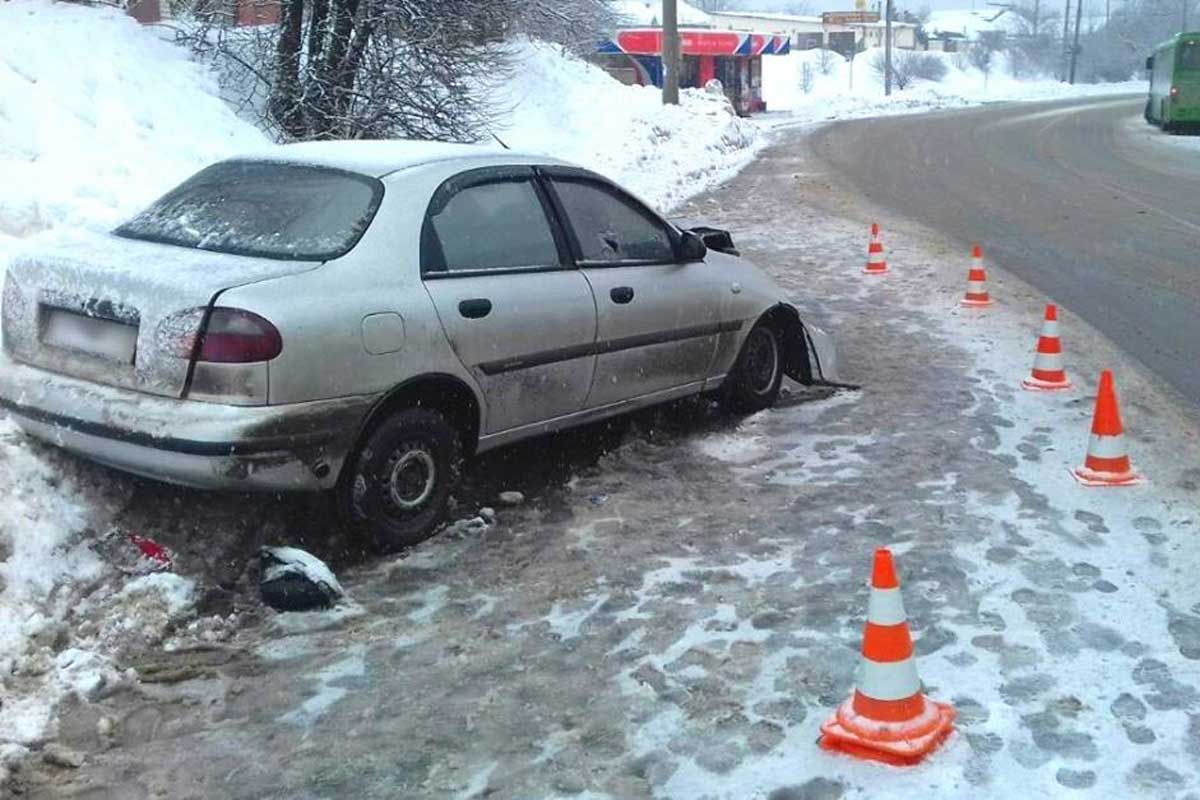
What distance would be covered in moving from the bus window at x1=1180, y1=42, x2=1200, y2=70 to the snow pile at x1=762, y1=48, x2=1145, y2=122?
18583 millimetres

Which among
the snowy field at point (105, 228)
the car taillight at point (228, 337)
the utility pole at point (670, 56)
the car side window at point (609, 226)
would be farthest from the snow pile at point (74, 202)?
the utility pole at point (670, 56)

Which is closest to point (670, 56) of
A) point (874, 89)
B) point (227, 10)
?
point (227, 10)

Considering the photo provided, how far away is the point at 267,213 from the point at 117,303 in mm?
767

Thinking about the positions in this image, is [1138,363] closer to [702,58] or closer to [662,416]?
[662,416]

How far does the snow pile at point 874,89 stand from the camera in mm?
61531

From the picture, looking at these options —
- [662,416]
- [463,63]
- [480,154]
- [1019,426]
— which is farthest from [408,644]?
[463,63]

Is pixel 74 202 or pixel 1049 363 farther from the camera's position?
pixel 74 202

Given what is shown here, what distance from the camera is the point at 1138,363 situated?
8438 mm

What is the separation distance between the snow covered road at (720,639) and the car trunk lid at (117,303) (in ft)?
2.33

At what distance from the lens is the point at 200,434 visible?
14.5ft

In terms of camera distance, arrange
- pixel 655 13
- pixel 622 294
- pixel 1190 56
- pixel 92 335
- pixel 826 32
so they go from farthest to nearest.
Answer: pixel 826 32, pixel 655 13, pixel 1190 56, pixel 622 294, pixel 92 335

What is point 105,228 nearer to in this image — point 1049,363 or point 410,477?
point 410,477

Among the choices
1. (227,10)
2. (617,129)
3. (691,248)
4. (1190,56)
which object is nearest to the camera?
(691,248)

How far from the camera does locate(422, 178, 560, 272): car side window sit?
524cm
